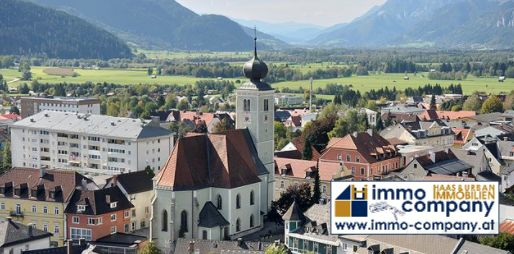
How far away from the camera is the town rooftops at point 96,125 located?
80438mm

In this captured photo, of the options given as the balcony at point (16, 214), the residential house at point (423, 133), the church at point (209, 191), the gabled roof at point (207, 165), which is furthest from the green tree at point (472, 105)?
the balcony at point (16, 214)

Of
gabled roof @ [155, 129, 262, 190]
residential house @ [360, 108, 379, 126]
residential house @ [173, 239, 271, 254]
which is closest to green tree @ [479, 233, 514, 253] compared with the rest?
residential house @ [173, 239, 271, 254]

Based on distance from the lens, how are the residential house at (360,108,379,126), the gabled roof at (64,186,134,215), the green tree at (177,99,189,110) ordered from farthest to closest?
the green tree at (177,99,189,110) → the residential house at (360,108,379,126) → the gabled roof at (64,186,134,215)

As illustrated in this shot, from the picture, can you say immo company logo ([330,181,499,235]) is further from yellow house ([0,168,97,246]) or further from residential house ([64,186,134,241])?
yellow house ([0,168,97,246])

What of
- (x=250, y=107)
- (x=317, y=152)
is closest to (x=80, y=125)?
(x=317, y=152)

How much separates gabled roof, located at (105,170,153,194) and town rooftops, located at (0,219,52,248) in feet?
24.9

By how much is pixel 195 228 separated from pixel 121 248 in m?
4.83

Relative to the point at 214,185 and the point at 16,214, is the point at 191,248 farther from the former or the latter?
the point at 16,214

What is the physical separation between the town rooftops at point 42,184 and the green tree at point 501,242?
27.1 metres

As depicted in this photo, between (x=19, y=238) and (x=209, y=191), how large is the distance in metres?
12.3

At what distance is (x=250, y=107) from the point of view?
5888cm

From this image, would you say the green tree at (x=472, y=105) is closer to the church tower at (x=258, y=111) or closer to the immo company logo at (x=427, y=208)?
the church tower at (x=258, y=111)

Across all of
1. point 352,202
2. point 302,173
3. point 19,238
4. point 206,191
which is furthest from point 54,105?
point 352,202

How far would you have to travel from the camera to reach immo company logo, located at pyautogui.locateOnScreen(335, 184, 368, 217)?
71.2 feet
